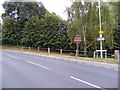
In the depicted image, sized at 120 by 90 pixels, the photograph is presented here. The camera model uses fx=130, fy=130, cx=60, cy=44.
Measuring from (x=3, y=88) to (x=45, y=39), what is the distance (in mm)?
23663

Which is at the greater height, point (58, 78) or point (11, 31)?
point (11, 31)

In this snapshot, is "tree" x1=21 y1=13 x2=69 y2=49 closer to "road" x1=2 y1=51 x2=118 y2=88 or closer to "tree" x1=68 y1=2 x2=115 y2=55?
"tree" x1=68 y1=2 x2=115 y2=55

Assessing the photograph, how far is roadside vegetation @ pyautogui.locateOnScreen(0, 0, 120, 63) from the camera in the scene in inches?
774

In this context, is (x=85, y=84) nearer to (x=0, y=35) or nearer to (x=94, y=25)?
(x=94, y=25)

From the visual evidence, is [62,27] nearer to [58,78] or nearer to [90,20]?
[90,20]

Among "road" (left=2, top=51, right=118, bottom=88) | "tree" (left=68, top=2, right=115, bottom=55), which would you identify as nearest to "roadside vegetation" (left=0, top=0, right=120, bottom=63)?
"tree" (left=68, top=2, right=115, bottom=55)

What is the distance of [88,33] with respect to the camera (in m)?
20.4

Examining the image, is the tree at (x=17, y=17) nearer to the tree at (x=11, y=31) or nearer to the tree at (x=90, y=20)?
the tree at (x=11, y=31)

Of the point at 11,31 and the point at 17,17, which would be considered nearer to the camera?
the point at 11,31

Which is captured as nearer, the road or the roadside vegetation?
the road

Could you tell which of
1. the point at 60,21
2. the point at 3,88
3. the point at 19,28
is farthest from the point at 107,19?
the point at 19,28

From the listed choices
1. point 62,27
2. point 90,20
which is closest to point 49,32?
point 62,27

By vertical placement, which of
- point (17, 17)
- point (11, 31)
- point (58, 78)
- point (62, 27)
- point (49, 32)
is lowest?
point (58, 78)

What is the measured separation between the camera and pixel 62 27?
92.3 feet
